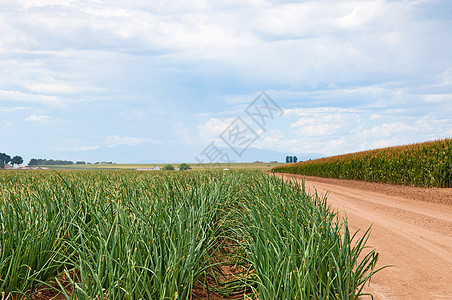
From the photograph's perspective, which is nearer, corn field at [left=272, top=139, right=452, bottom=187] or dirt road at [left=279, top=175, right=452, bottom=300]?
dirt road at [left=279, top=175, right=452, bottom=300]

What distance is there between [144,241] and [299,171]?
4256 cm

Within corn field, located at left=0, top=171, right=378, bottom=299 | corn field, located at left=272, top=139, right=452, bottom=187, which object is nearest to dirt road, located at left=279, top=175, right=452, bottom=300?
corn field, located at left=0, top=171, right=378, bottom=299

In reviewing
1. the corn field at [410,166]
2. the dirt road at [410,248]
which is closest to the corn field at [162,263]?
the dirt road at [410,248]

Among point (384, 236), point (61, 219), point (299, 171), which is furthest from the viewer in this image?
point (299, 171)

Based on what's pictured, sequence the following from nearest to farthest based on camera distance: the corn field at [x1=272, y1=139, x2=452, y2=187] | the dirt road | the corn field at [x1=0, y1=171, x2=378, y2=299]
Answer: the corn field at [x1=0, y1=171, x2=378, y2=299]
the dirt road
the corn field at [x1=272, y1=139, x2=452, y2=187]

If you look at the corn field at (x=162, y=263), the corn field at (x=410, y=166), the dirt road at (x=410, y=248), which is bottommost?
the dirt road at (x=410, y=248)

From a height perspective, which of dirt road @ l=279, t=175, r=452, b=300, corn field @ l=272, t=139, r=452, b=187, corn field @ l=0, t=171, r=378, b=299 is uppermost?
corn field @ l=272, t=139, r=452, b=187

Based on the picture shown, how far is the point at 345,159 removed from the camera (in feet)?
96.6

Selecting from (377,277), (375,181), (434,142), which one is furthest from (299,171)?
(377,277)

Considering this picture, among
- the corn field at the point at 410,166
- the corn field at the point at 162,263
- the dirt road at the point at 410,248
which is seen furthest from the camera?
the corn field at the point at 410,166

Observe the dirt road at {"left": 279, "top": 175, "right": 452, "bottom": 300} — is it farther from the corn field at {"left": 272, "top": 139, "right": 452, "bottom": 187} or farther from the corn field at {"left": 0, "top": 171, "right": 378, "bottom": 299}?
the corn field at {"left": 272, "top": 139, "right": 452, "bottom": 187}

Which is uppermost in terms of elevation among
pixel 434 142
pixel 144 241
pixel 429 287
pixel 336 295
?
pixel 434 142

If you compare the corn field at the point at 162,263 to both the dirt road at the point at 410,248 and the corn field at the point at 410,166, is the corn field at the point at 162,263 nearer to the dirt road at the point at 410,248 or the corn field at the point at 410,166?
the dirt road at the point at 410,248

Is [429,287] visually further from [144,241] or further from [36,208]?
[36,208]
